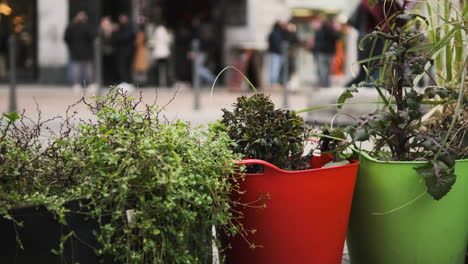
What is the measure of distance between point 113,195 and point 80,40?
13817 mm

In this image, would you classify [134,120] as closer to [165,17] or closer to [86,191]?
[86,191]

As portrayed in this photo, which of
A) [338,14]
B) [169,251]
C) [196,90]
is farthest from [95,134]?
[338,14]

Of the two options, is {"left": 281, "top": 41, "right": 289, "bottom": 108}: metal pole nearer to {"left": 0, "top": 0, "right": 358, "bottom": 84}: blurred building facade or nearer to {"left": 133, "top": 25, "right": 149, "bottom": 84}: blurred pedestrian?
{"left": 0, "top": 0, "right": 358, "bottom": 84}: blurred building facade

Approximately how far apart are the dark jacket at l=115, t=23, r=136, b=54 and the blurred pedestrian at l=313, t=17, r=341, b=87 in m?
4.01

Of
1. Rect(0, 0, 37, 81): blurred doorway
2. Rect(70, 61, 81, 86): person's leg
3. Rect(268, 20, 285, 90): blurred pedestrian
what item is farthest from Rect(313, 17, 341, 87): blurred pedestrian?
Rect(0, 0, 37, 81): blurred doorway

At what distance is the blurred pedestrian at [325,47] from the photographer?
1711 cm

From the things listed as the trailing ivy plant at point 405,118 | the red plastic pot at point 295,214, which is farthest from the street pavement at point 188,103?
the red plastic pot at point 295,214

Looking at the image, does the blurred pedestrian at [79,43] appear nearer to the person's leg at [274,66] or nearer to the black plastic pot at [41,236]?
the person's leg at [274,66]

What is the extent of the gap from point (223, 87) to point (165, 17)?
2297 millimetres

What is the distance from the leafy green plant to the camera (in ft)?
9.11

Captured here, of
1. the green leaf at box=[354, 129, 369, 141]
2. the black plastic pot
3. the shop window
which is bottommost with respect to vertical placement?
the black plastic pot

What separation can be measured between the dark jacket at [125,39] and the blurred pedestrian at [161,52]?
3.95 ft

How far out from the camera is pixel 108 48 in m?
17.7

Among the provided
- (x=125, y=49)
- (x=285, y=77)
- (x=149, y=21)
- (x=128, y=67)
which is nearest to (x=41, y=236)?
(x=285, y=77)
